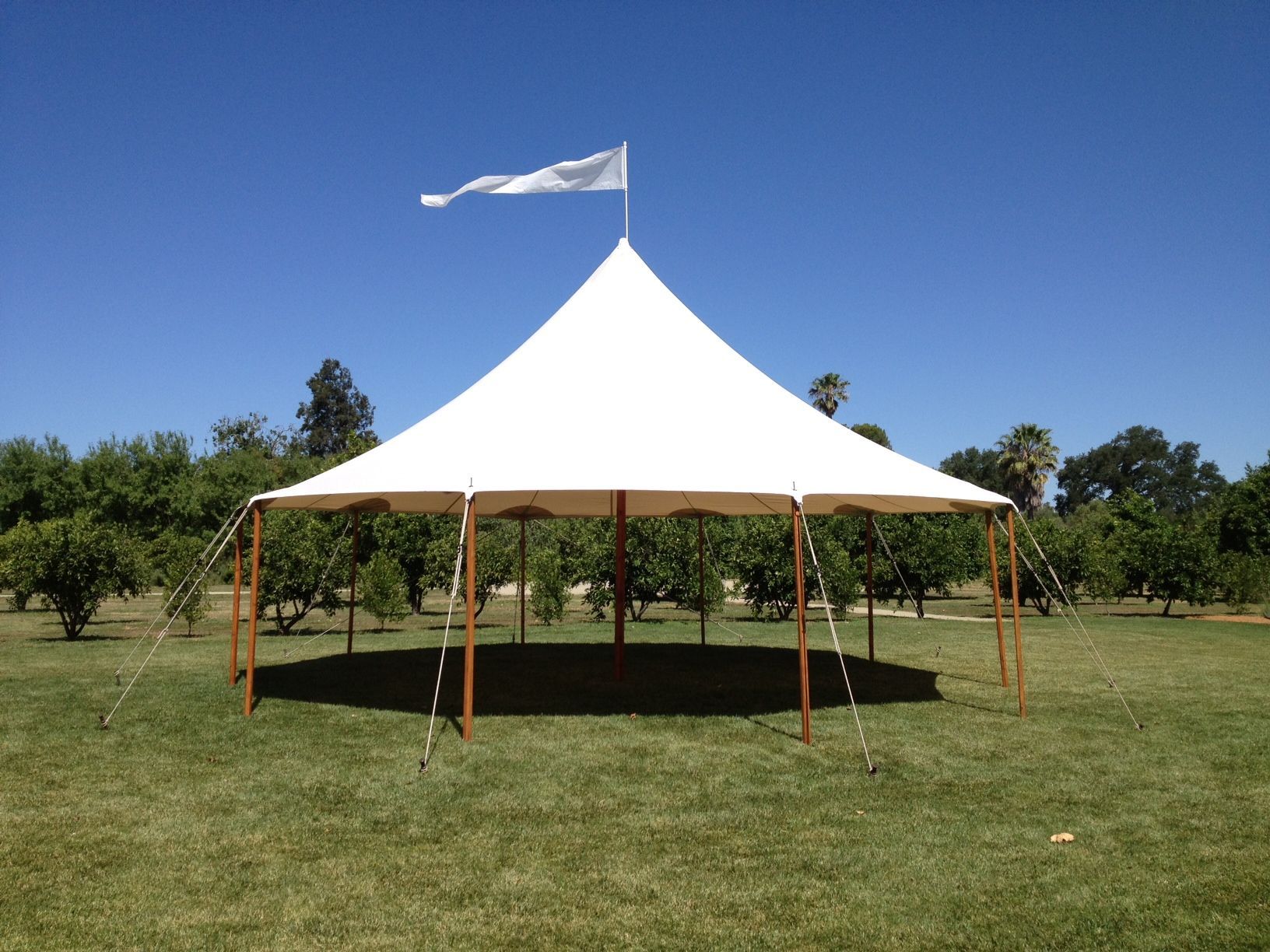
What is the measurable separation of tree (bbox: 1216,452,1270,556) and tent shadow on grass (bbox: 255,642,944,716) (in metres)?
19.2

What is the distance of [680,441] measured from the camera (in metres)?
8.20

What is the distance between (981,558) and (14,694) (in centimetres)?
2382

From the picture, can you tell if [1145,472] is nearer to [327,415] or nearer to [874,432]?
[874,432]

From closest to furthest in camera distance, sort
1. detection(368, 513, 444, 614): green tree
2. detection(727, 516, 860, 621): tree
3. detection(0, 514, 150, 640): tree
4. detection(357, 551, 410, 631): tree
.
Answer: detection(0, 514, 150, 640): tree, detection(357, 551, 410, 631): tree, detection(368, 513, 444, 614): green tree, detection(727, 516, 860, 621): tree

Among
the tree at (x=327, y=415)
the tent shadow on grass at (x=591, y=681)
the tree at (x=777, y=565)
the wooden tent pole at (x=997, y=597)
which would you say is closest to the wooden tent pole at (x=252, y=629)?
the tent shadow on grass at (x=591, y=681)

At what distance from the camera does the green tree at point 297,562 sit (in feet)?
53.4

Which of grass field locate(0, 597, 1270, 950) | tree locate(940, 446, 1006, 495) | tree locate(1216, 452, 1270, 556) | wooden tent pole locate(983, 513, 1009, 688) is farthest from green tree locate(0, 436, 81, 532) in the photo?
tree locate(940, 446, 1006, 495)

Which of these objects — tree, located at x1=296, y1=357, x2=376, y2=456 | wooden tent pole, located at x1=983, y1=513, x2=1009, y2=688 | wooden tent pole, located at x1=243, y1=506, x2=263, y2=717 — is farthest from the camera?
tree, located at x1=296, y1=357, x2=376, y2=456

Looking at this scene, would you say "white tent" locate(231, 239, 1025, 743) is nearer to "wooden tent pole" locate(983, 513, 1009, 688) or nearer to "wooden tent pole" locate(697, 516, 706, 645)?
"wooden tent pole" locate(983, 513, 1009, 688)

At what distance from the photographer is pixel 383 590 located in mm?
16734

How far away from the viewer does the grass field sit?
404 cm

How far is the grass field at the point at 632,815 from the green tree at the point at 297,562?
5.44 metres

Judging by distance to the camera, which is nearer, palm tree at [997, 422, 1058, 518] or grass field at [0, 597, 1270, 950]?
grass field at [0, 597, 1270, 950]

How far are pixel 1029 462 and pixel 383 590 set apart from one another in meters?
37.3
